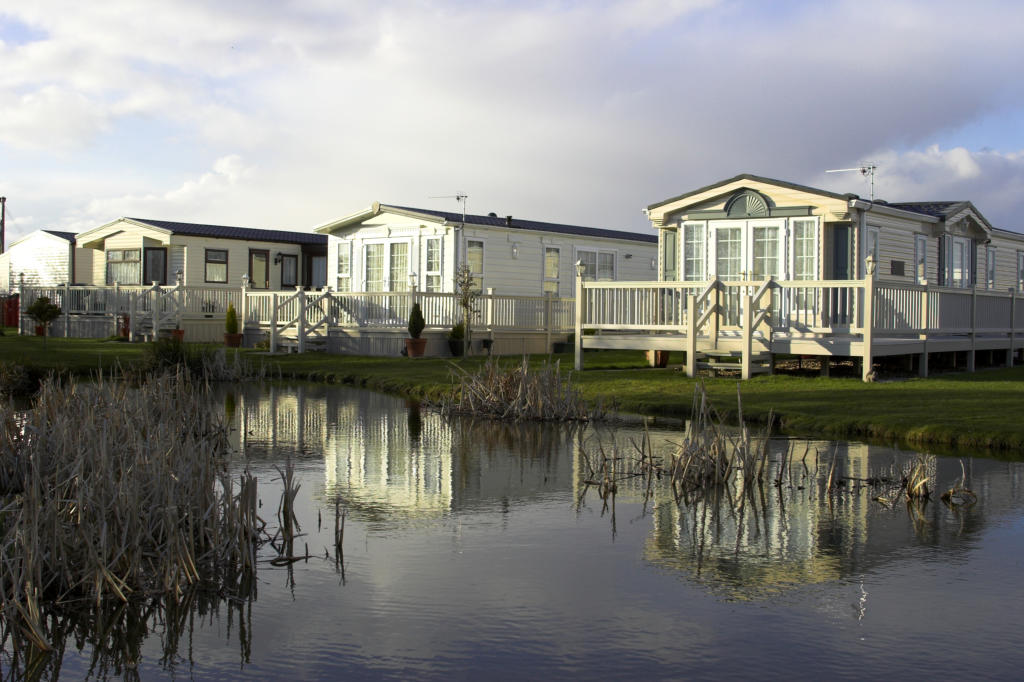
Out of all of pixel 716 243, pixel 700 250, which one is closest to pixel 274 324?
pixel 700 250

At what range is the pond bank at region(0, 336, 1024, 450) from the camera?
12102 millimetres

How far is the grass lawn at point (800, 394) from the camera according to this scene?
12164mm

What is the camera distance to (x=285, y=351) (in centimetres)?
2655

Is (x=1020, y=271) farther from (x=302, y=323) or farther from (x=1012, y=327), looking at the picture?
(x=302, y=323)

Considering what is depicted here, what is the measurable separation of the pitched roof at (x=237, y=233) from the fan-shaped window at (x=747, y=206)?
18.6m

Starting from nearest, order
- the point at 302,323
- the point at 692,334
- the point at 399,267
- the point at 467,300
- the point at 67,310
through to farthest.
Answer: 1. the point at 692,334
2. the point at 467,300
3. the point at 302,323
4. the point at 399,267
5. the point at 67,310

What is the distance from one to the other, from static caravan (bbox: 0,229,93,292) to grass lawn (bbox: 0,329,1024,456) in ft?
58.9

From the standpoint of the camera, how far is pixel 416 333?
24.5m

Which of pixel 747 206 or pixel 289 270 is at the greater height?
pixel 747 206

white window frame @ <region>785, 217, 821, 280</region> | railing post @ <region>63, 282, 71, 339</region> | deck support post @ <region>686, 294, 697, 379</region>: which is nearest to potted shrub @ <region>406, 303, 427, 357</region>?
white window frame @ <region>785, 217, 821, 280</region>

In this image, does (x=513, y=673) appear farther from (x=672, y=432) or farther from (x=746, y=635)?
(x=672, y=432)

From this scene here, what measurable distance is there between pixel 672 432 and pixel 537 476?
3.18 metres

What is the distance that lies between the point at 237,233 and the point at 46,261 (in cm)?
989

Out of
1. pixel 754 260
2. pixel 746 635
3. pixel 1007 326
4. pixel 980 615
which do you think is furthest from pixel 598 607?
pixel 1007 326
